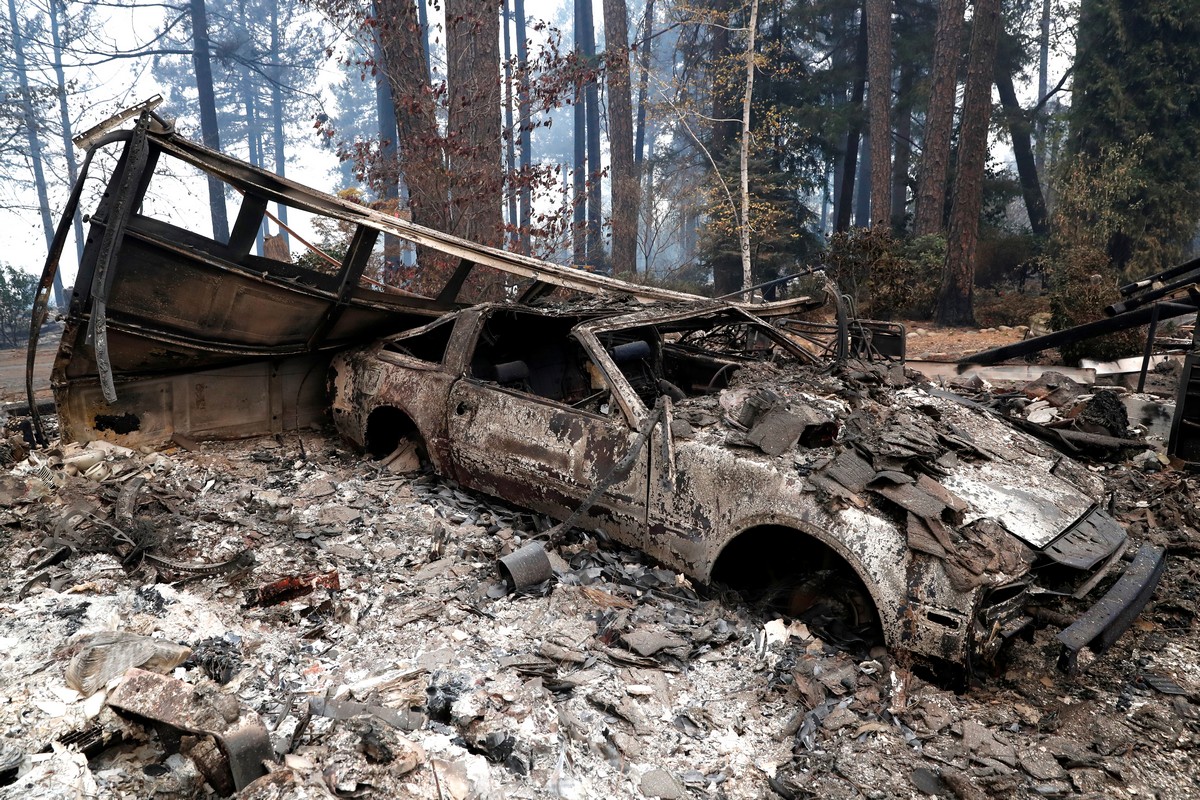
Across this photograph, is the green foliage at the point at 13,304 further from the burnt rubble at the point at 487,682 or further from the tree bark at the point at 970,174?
the tree bark at the point at 970,174

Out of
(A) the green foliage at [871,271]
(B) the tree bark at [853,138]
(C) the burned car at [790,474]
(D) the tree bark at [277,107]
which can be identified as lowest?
(C) the burned car at [790,474]

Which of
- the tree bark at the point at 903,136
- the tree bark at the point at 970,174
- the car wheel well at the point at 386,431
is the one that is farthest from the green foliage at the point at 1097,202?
the car wheel well at the point at 386,431

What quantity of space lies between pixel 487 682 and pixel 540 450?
1.62 m

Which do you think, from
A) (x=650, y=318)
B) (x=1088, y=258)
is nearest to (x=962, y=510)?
(x=650, y=318)

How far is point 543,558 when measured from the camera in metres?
4.05

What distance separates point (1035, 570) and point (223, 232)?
85.2 ft

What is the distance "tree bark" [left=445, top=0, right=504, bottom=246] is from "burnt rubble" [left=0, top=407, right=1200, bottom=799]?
644 cm

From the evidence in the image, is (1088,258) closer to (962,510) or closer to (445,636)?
(962,510)

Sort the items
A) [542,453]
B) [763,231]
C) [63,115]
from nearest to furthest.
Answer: [542,453]
[763,231]
[63,115]

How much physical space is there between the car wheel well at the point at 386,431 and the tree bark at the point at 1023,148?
64.8ft

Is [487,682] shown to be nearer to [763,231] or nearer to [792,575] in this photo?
[792,575]

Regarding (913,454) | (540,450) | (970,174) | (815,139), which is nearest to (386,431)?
(540,450)

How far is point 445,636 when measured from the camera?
3566mm

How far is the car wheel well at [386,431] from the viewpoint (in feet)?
19.2
